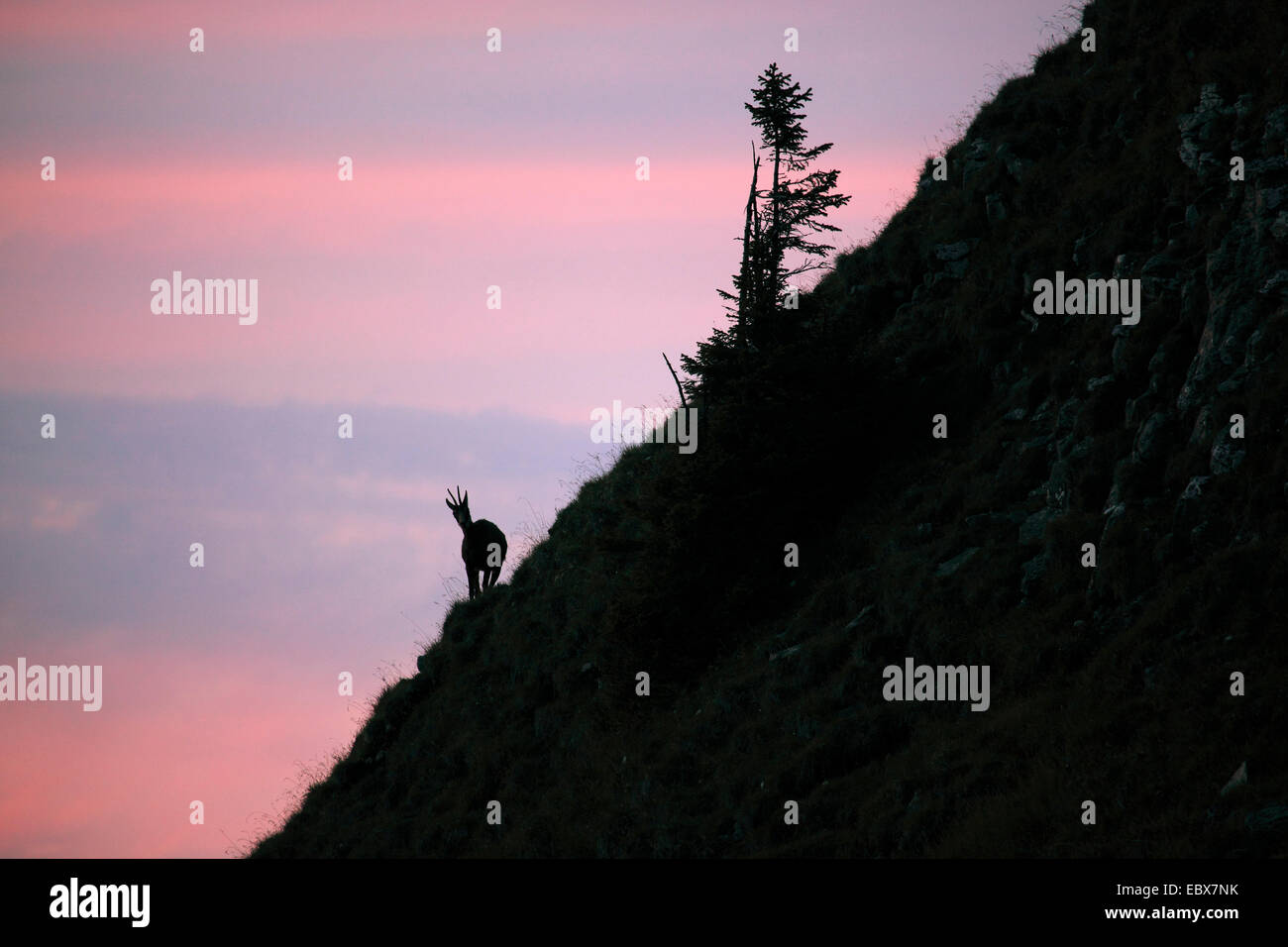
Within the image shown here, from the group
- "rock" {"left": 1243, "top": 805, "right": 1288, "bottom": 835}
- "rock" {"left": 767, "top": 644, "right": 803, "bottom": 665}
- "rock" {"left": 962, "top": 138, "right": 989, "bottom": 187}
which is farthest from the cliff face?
"rock" {"left": 767, "top": 644, "right": 803, "bottom": 665}

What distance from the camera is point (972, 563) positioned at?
25.4 metres

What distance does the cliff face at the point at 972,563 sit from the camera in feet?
65.1

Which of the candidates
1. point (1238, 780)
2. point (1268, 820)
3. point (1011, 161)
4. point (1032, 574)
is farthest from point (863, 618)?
point (1011, 161)

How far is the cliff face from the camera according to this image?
19.8 meters

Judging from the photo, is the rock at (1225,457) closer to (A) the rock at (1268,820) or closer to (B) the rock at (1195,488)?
(B) the rock at (1195,488)

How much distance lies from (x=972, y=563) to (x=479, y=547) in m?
21.4

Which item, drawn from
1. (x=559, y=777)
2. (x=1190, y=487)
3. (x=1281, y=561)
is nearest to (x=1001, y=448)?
(x=1190, y=487)

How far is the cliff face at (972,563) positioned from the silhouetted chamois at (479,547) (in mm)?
2833

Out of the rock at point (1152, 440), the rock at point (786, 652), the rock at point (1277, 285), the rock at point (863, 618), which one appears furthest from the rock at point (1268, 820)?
the rock at point (786, 652)

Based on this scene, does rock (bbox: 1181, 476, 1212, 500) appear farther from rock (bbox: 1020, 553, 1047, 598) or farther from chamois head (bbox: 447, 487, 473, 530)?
chamois head (bbox: 447, 487, 473, 530)

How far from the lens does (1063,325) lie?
96.7 ft
